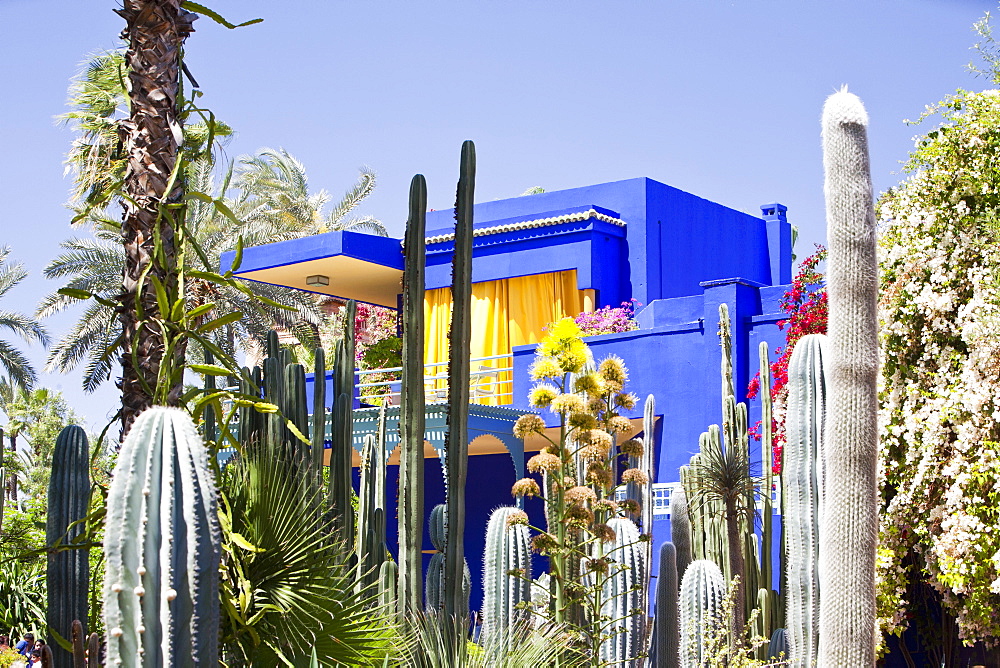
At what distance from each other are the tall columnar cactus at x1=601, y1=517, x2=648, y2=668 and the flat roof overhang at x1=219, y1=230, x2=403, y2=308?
426 inches

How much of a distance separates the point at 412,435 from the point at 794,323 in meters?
7.01

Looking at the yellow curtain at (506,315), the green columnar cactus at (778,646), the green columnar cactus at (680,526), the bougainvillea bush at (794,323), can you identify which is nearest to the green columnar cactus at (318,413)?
the green columnar cactus at (680,526)

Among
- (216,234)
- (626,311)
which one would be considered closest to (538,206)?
(626,311)

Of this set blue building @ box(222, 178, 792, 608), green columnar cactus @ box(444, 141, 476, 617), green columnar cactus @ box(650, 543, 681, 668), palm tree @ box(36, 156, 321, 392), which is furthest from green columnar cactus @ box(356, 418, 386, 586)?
palm tree @ box(36, 156, 321, 392)

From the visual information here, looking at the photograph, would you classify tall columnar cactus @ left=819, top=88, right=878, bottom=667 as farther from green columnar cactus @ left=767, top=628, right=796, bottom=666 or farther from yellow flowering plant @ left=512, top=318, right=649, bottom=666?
green columnar cactus @ left=767, top=628, right=796, bottom=666

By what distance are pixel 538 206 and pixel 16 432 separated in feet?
54.0

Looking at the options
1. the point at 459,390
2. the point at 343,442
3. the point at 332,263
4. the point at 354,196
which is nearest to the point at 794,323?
the point at 343,442

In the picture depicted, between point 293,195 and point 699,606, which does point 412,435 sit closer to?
point 699,606

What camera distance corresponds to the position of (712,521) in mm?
11211

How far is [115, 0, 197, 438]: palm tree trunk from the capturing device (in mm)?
5051

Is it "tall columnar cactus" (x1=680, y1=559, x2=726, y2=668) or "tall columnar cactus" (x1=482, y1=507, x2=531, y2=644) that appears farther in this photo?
"tall columnar cactus" (x1=680, y1=559, x2=726, y2=668)

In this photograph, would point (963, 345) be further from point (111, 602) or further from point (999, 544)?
point (111, 602)

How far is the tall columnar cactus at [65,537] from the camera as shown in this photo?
6.45 meters

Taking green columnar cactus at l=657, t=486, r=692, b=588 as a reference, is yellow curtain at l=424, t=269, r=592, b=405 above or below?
above
